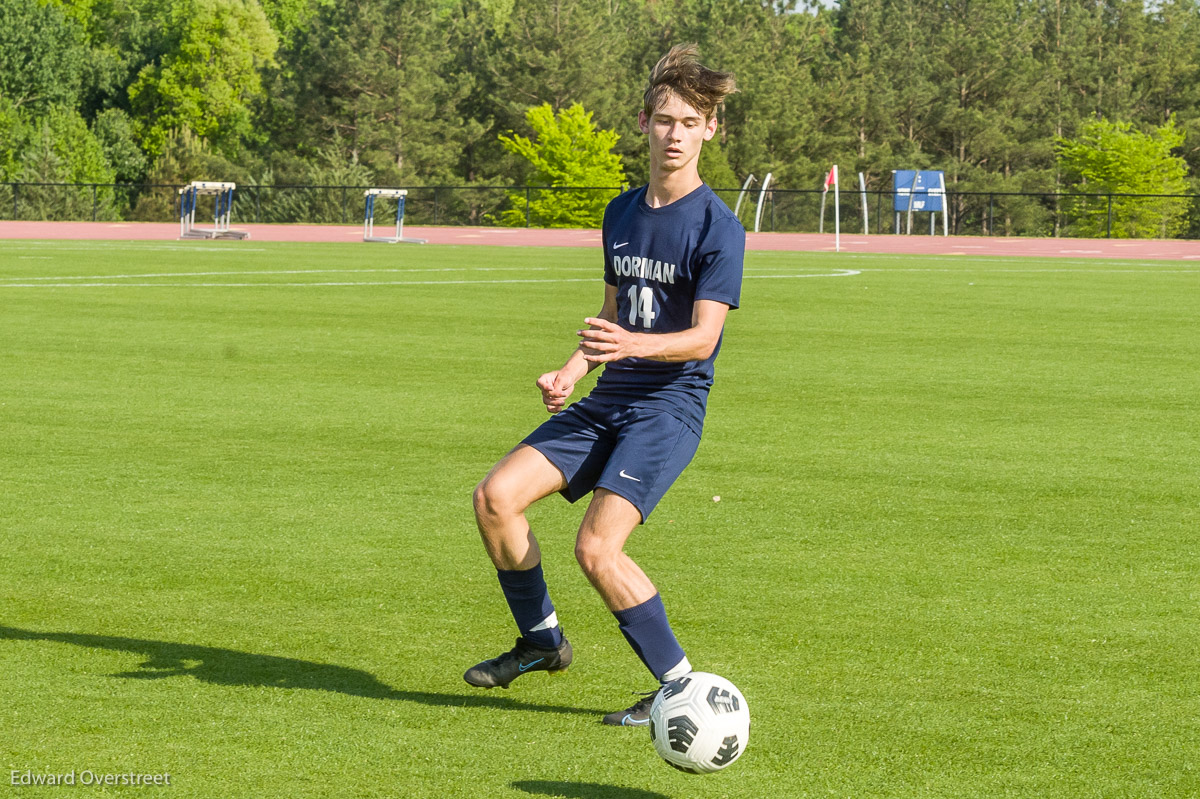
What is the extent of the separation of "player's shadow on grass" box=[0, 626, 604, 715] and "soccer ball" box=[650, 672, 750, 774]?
0.65 meters

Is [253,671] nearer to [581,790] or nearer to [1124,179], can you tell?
[581,790]

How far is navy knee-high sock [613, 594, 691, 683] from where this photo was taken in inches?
180

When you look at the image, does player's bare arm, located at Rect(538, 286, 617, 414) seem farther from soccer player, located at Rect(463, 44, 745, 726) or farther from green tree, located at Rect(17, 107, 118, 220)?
green tree, located at Rect(17, 107, 118, 220)

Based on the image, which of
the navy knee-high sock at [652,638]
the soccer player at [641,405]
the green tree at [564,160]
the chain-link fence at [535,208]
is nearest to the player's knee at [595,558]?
the soccer player at [641,405]

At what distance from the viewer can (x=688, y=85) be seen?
4.77m

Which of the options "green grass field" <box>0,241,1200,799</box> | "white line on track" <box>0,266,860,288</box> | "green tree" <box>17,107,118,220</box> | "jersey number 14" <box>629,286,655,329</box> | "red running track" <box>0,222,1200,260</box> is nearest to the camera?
"green grass field" <box>0,241,1200,799</box>

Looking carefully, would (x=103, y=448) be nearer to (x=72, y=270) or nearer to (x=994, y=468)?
(x=994, y=468)

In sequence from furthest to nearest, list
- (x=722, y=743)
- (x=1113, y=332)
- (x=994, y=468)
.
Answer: (x=1113, y=332)
(x=994, y=468)
(x=722, y=743)

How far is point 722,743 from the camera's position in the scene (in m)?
4.21

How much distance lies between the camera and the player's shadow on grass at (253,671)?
5027mm

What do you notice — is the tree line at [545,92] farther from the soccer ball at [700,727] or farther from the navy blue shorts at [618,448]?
the soccer ball at [700,727]

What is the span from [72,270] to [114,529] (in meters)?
21.2

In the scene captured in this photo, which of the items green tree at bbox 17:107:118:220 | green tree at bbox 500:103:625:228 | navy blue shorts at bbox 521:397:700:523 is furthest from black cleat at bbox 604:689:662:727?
green tree at bbox 500:103:625:228

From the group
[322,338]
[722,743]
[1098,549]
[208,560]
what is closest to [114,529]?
[208,560]
